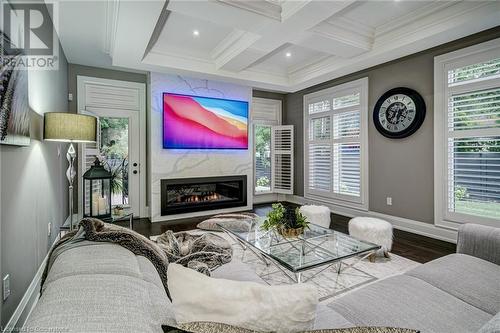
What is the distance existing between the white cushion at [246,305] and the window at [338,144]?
4.25 meters

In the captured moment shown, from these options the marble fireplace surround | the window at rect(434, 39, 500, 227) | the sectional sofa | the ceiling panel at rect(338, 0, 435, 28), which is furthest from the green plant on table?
the marble fireplace surround

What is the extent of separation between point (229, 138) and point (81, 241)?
4.12 meters

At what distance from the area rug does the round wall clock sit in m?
2.04

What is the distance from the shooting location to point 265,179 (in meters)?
6.40

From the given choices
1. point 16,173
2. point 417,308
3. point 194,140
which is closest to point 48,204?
point 16,173

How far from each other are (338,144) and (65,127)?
444cm

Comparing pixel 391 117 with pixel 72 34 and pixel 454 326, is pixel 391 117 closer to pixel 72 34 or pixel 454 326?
pixel 454 326

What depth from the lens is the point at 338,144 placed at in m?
5.16

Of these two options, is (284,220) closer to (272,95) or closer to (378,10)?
(378,10)

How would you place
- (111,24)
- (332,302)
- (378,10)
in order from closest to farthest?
(332,302)
(111,24)
(378,10)

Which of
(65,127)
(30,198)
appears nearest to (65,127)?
(65,127)

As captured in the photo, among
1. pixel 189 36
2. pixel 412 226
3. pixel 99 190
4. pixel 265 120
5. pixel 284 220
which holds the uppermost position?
pixel 189 36

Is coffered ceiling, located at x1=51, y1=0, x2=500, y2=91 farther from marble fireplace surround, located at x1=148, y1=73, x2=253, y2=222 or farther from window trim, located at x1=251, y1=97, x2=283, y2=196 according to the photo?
window trim, located at x1=251, y1=97, x2=283, y2=196

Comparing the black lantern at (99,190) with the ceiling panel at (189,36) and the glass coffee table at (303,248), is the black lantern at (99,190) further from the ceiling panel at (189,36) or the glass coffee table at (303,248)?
the ceiling panel at (189,36)
